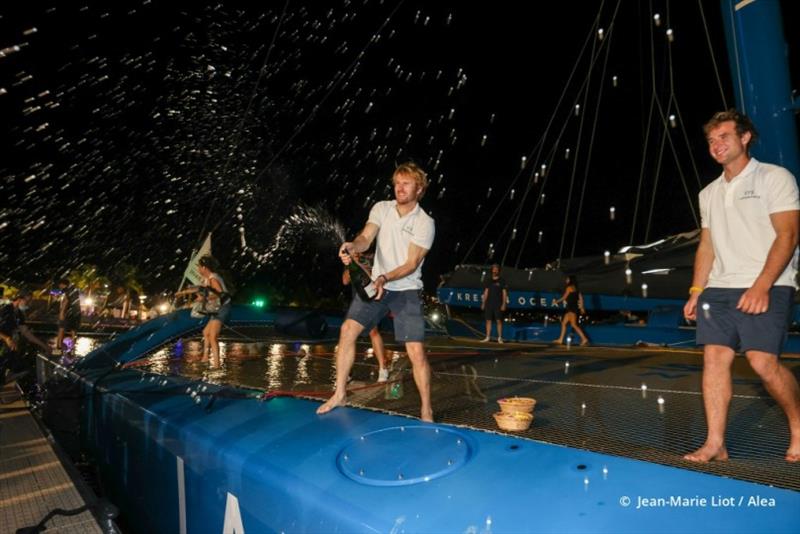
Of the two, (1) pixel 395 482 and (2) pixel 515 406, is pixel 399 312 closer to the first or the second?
(2) pixel 515 406

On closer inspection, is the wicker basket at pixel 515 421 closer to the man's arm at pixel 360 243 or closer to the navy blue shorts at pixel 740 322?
the navy blue shorts at pixel 740 322

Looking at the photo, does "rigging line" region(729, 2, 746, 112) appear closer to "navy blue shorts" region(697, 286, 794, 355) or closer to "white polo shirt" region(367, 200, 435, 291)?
"navy blue shorts" region(697, 286, 794, 355)

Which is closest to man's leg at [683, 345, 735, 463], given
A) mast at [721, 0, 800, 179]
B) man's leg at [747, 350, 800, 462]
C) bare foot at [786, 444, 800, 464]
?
man's leg at [747, 350, 800, 462]

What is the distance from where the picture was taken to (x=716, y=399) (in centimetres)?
243

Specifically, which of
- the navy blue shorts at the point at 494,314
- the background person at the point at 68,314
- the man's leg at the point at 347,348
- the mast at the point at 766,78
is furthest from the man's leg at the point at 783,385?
the background person at the point at 68,314

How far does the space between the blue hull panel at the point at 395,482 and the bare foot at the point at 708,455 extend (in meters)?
0.42

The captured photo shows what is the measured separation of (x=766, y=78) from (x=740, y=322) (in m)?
4.99

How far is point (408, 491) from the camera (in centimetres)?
209

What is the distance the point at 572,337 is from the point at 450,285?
10.5ft

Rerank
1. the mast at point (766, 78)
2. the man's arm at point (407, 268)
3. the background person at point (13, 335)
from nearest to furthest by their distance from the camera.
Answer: the man's arm at point (407, 268) < the mast at point (766, 78) < the background person at point (13, 335)

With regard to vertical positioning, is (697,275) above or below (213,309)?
above

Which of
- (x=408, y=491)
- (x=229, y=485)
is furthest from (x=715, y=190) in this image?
(x=229, y=485)

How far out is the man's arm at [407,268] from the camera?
3238 mm

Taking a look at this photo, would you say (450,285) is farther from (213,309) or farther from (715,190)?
(715,190)
